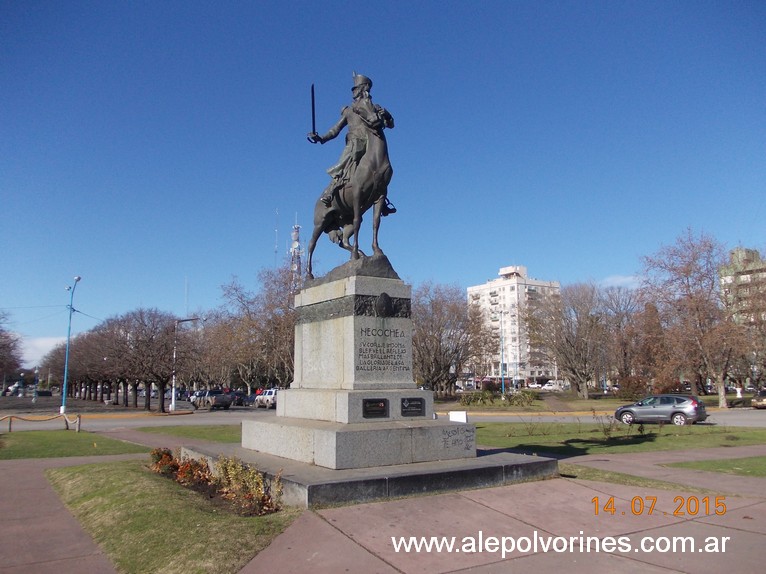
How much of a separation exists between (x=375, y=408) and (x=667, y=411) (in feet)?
71.6

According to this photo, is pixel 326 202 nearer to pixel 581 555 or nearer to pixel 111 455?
pixel 581 555

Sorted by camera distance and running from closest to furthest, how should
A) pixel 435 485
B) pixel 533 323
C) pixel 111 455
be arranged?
pixel 435 485, pixel 111 455, pixel 533 323

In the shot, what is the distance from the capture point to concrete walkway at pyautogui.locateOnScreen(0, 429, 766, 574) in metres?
5.01

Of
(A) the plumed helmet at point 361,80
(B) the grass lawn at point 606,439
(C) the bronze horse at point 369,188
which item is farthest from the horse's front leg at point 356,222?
(B) the grass lawn at point 606,439

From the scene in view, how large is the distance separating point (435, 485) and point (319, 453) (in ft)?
5.38

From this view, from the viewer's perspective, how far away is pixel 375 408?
8328mm

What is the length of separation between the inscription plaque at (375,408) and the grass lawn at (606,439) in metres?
6.47

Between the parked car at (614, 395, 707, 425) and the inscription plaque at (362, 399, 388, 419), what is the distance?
20.9 metres

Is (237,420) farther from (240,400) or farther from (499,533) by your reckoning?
(499,533)

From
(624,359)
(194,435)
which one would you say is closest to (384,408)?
(194,435)

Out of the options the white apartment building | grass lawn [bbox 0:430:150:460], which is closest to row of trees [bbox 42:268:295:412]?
grass lawn [bbox 0:430:150:460]

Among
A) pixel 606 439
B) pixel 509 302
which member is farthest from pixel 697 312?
pixel 509 302

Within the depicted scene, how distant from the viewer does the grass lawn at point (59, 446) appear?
15523 millimetres

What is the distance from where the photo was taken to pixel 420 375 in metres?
Result: 56.2
